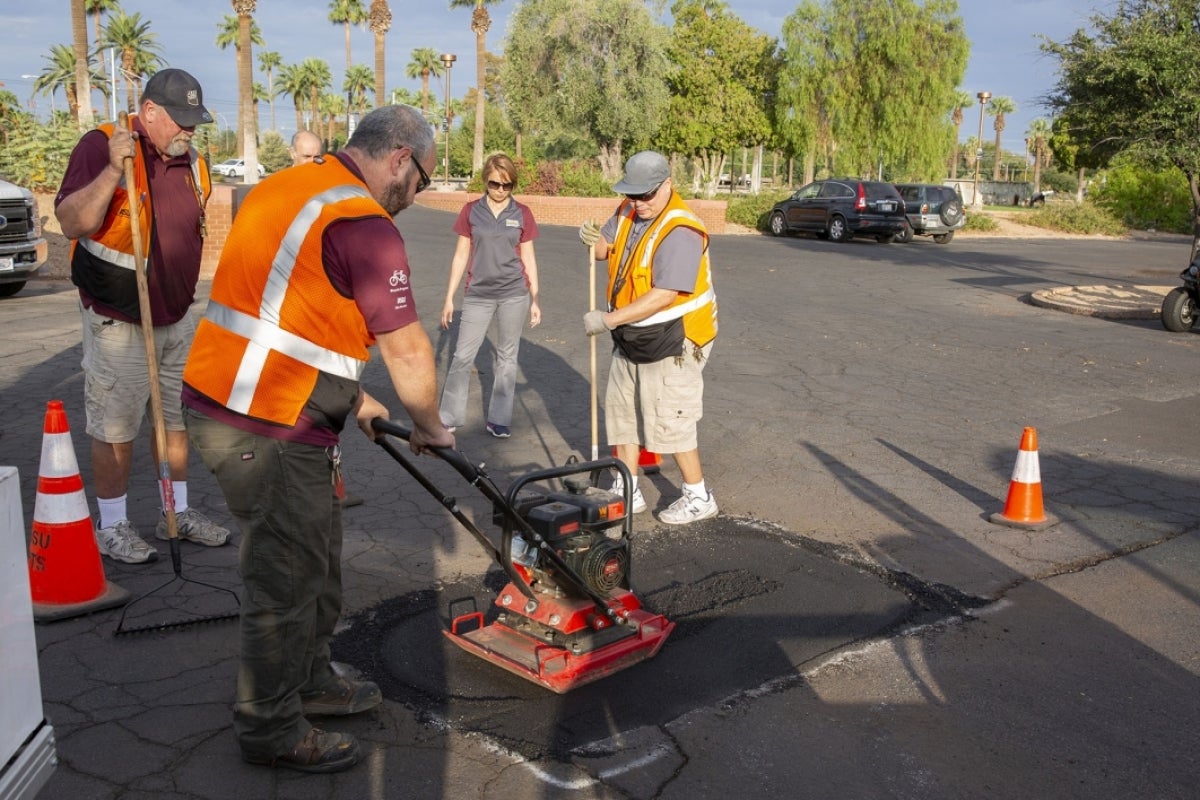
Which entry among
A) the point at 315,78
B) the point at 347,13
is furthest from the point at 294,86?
the point at 347,13

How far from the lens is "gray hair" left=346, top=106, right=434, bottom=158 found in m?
3.52

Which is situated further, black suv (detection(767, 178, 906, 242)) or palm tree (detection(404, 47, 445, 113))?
palm tree (detection(404, 47, 445, 113))

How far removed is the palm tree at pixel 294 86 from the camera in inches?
4099

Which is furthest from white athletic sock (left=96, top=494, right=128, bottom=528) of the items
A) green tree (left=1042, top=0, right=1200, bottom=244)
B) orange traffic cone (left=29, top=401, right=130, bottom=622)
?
green tree (left=1042, top=0, right=1200, bottom=244)

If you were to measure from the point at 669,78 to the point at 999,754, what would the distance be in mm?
46039

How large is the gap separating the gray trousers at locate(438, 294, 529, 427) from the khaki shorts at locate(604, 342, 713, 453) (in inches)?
77.6

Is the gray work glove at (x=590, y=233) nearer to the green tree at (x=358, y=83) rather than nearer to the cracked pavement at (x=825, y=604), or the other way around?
the cracked pavement at (x=825, y=604)

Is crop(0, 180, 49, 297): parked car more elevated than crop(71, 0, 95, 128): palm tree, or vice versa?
crop(71, 0, 95, 128): palm tree

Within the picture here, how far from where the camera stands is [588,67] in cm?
4188

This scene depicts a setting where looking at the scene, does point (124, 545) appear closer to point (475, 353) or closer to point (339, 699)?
point (339, 699)

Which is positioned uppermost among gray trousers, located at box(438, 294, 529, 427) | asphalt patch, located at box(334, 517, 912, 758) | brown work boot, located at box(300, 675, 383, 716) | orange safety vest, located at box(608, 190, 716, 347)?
orange safety vest, located at box(608, 190, 716, 347)

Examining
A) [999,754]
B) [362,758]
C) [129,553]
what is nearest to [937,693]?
[999,754]

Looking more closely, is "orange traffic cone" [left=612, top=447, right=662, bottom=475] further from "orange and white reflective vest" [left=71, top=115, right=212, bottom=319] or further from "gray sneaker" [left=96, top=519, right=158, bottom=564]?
"orange and white reflective vest" [left=71, top=115, right=212, bottom=319]

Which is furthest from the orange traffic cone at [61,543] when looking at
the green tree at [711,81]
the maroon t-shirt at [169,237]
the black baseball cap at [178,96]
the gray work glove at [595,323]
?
the green tree at [711,81]
